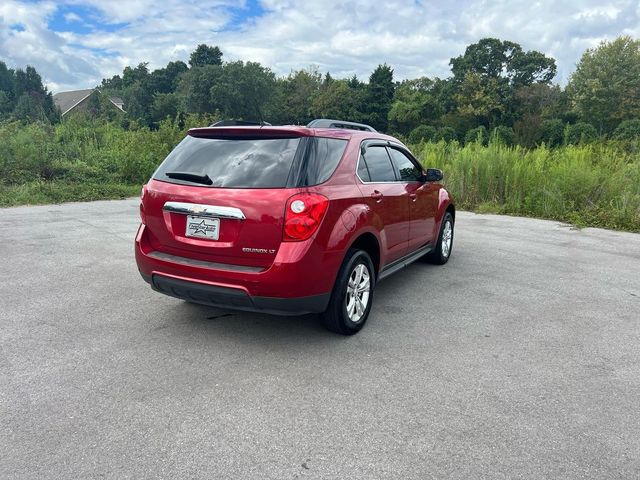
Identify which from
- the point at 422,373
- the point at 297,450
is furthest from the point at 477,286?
the point at 297,450

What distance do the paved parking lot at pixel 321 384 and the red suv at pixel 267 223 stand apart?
0.49 m

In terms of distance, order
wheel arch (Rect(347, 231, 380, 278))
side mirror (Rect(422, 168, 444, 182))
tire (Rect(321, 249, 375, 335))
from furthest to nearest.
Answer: side mirror (Rect(422, 168, 444, 182)), wheel arch (Rect(347, 231, 380, 278)), tire (Rect(321, 249, 375, 335))

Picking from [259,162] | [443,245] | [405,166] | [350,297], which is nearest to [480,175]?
[443,245]

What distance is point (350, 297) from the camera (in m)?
4.16

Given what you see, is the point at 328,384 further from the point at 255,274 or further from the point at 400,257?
the point at 400,257

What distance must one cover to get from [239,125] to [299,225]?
1161mm

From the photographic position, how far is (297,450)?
260 centimetres

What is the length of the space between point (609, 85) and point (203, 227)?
2281 inches

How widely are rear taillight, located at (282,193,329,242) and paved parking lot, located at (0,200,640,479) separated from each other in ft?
3.19

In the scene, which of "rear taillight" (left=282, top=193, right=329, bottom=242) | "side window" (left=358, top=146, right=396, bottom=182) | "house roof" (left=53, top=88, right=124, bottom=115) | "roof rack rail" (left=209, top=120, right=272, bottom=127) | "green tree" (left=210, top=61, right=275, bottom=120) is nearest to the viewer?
"rear taillight" (left=282, top=193, right=329, bottom=242)

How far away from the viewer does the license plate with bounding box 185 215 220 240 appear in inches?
145

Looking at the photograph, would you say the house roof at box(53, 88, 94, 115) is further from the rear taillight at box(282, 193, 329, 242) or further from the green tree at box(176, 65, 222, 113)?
the rear taillight at box(282, 193, 329, 242)

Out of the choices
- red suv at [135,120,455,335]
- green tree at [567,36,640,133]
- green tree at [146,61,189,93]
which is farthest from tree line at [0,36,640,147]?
red suv at [135,120,455,335]

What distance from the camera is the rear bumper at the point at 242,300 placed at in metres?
3.59
